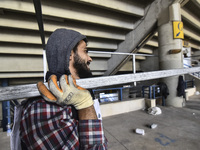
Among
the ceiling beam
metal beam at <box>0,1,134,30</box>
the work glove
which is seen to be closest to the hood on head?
the work glove

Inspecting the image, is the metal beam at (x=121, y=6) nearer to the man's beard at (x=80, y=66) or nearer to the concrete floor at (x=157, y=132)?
the man's beard at (x=80, y=66)

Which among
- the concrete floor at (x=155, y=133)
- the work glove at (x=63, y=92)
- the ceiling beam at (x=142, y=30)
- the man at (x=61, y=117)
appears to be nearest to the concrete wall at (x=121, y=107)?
the concrete floor at (x=155, y=133)

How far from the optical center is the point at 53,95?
0.70 metres

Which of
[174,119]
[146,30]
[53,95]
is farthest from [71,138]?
[146,30]

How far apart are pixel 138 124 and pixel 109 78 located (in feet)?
9.95

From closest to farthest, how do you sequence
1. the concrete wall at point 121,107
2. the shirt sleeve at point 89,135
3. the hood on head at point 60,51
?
the shirt sleeve at point 89,135 → the hood on head at point 60,51 → the concrete wall at point 121,107

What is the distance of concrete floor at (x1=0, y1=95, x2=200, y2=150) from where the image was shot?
225cm

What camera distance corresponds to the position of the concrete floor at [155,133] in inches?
88.4

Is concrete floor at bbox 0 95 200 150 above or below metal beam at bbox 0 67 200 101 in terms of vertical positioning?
below

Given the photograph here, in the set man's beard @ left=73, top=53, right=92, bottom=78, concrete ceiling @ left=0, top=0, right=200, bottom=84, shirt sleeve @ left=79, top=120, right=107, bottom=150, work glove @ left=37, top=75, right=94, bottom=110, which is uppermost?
concrete ceiling @ left=0, top=0, right=200, bottom=84

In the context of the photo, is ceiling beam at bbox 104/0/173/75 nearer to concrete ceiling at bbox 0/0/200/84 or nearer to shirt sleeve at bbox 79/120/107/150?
concrete ceiling at bbox 0/0/200/84

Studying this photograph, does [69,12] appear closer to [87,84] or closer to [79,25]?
[79,25]

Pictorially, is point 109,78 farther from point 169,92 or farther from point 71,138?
point 169,92

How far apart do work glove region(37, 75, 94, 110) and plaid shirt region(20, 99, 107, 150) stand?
0.38ft
